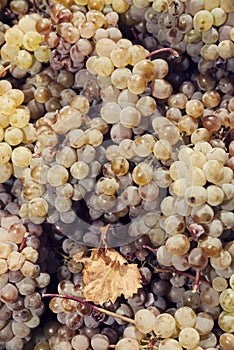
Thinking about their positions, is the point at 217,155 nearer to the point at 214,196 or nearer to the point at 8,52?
the point at 214,196

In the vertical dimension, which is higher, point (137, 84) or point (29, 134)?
point (137, 84)

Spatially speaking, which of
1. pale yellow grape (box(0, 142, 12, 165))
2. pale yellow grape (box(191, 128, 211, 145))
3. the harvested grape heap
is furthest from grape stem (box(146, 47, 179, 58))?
pale yellow grape (box(0, 142, 12, 165))

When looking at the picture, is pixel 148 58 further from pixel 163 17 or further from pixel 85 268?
pixel 85 268

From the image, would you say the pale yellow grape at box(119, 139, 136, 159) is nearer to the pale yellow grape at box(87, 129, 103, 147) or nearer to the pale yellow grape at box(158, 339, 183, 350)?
the pale yellow grape at box(87, 129, 103, 147)

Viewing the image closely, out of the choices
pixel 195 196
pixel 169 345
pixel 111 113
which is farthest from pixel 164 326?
pixel 111 113

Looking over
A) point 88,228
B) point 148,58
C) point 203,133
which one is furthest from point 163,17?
point 88,228

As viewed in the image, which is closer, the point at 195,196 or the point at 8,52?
the point at 195,196

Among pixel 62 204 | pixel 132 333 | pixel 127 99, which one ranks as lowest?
pixel 132 333
